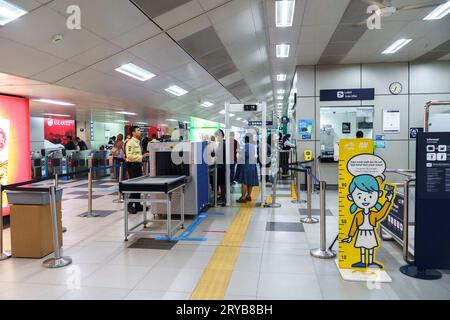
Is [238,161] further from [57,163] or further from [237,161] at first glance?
[57,163]

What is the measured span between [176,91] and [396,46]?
589cm

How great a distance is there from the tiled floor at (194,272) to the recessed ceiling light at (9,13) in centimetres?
265

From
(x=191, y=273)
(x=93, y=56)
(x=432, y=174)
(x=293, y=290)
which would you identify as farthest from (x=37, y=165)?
(x=432, y=174)

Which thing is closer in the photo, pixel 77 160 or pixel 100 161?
pixel 77 160

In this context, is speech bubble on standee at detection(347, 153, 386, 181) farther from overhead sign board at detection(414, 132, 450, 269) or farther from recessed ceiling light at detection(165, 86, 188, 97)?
recessed ceiling light at detection(165, 86, 188, 97)

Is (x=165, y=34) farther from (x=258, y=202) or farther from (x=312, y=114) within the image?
(x=312, y=114)

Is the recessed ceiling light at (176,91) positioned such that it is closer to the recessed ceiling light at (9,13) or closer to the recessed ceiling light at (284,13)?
the recessed ceiling light at (284,13)

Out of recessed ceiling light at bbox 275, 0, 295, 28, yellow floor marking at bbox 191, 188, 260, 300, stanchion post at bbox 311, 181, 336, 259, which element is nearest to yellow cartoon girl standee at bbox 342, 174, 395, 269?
stanchion post at bbox 311, 181, 336, 259

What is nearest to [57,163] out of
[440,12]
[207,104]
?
[207,104]

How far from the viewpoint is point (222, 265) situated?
12.0 ft

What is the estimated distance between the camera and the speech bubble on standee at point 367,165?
328 centimetres

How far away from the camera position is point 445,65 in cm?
848

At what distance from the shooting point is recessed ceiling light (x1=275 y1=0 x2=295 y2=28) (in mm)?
5188

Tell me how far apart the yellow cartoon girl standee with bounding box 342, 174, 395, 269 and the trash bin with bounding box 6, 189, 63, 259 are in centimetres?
331
